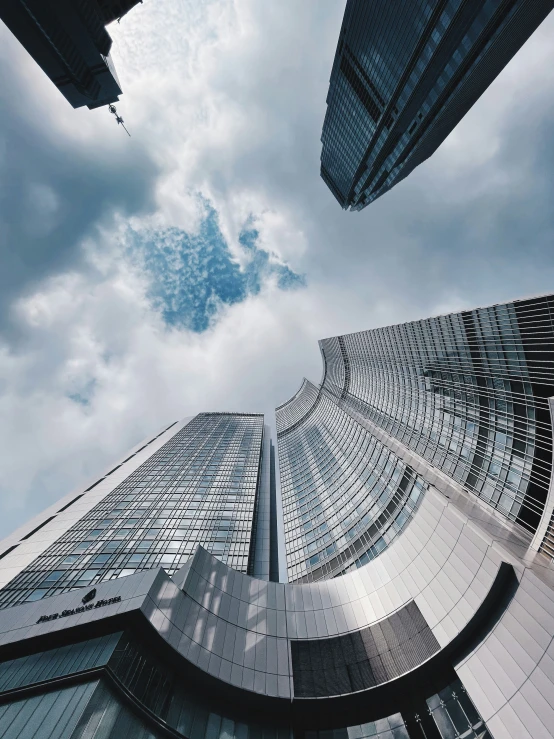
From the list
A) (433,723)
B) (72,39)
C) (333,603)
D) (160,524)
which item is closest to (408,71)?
(72,39)

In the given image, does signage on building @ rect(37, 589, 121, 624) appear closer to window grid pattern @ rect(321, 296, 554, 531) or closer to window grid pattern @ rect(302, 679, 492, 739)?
window grid pattern @ rect(302, 679, 492, 739)

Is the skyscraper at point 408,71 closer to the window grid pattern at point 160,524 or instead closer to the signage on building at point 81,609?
the window grid pattern at point 160,524

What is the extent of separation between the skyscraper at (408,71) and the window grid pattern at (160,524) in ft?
343

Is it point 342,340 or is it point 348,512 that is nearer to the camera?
point 348,512

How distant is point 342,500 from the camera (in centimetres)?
7006

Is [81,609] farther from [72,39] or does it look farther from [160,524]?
[72,39]

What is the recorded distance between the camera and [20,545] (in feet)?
154

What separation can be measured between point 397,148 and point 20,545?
13507 centimetres

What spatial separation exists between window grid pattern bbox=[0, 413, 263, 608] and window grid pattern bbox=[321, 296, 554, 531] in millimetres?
38384

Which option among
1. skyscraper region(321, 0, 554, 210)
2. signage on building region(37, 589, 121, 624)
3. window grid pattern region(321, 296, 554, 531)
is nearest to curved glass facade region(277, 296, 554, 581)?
window grid pattern region(321, 296, 554, 531)

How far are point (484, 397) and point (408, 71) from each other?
8291 cm

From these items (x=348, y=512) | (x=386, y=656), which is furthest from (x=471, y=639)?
(x=348, y=512)

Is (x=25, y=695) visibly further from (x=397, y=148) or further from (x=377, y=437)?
(x=397, y=148)

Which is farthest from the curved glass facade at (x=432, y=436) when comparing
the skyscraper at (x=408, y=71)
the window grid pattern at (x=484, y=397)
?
the skyscraper at (x=408, y=71)
